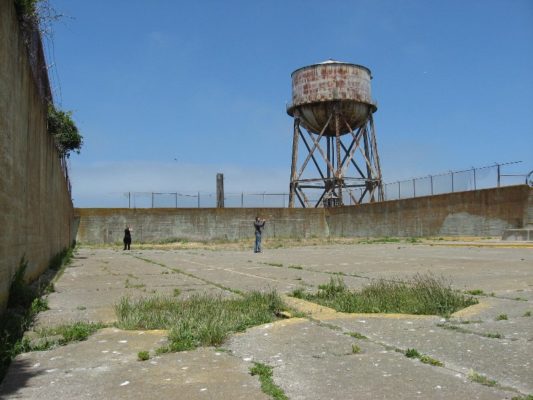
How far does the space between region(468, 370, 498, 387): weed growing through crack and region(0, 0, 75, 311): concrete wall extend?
4599mm

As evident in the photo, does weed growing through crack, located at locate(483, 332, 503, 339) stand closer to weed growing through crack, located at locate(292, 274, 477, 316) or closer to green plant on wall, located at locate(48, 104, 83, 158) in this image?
weed growing through crack, located at locate(292, 274, 477, 316)

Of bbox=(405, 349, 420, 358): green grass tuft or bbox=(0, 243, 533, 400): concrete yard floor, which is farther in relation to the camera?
bbox=(405, 349, 420, 358): green grass tuft

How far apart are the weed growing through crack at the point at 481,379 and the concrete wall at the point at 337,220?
75.8ft

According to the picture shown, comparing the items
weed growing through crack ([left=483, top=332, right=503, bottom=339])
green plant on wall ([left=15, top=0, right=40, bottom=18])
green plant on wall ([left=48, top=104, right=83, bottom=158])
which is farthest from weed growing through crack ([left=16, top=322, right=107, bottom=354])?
green plant on wall ([left=48, top=104, right=83, bottom=158])

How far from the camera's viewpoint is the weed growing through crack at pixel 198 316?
4.88m

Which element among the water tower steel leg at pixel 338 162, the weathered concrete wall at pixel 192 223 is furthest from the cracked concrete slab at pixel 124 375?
the water tower steel leg at pixel 338 162

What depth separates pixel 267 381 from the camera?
3.71 meters

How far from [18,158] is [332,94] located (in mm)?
36188

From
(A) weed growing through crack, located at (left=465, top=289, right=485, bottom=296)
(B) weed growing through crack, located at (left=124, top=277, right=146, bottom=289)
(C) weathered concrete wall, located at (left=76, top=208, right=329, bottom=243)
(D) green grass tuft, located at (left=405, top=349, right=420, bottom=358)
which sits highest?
(C) weathered concrete wall, located at (left=76, top=208, right=329, bottom=243)

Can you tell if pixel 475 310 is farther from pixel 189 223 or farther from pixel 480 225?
pixel 189 223

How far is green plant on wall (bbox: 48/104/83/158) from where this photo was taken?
14.2 meters

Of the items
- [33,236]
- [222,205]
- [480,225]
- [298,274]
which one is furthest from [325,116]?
[33,236]

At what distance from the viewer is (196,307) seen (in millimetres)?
6270

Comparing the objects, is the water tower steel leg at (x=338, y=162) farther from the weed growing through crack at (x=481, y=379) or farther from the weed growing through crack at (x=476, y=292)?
the weed growing through crack at (x=481, y=379)
